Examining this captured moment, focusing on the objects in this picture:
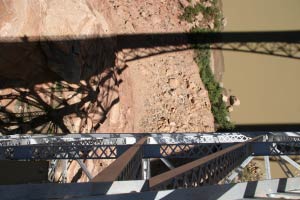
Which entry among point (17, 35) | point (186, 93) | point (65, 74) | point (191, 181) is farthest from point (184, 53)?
point (191, 181)

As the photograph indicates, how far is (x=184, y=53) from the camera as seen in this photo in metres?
16.1

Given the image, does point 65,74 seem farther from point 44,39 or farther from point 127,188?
point 127,188

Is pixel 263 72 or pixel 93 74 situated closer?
pixel 93 74

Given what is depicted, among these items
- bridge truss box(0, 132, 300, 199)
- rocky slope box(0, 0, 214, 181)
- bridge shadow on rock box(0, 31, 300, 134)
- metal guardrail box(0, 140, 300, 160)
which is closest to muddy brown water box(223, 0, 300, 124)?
rocky slope box(0, 0, 214, 181)

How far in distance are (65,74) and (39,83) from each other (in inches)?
32.0

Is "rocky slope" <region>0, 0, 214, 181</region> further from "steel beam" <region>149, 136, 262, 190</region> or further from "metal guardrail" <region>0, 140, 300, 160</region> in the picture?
"steel beam" <region>149, 136, 262, 190</region>

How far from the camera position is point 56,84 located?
11.1m

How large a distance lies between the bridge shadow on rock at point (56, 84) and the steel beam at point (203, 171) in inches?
203

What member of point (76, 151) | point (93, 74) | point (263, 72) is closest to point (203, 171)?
point (76, 151)

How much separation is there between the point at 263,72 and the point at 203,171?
1335 cm

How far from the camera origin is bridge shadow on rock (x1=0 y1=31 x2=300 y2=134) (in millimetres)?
10102

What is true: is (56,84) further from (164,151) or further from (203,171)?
(203,171)

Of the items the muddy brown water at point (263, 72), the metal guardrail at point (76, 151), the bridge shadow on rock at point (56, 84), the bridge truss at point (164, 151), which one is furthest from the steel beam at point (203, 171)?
the muddy brown water at point (263, 72)

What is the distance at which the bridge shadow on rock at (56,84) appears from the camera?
10102 millimetres
